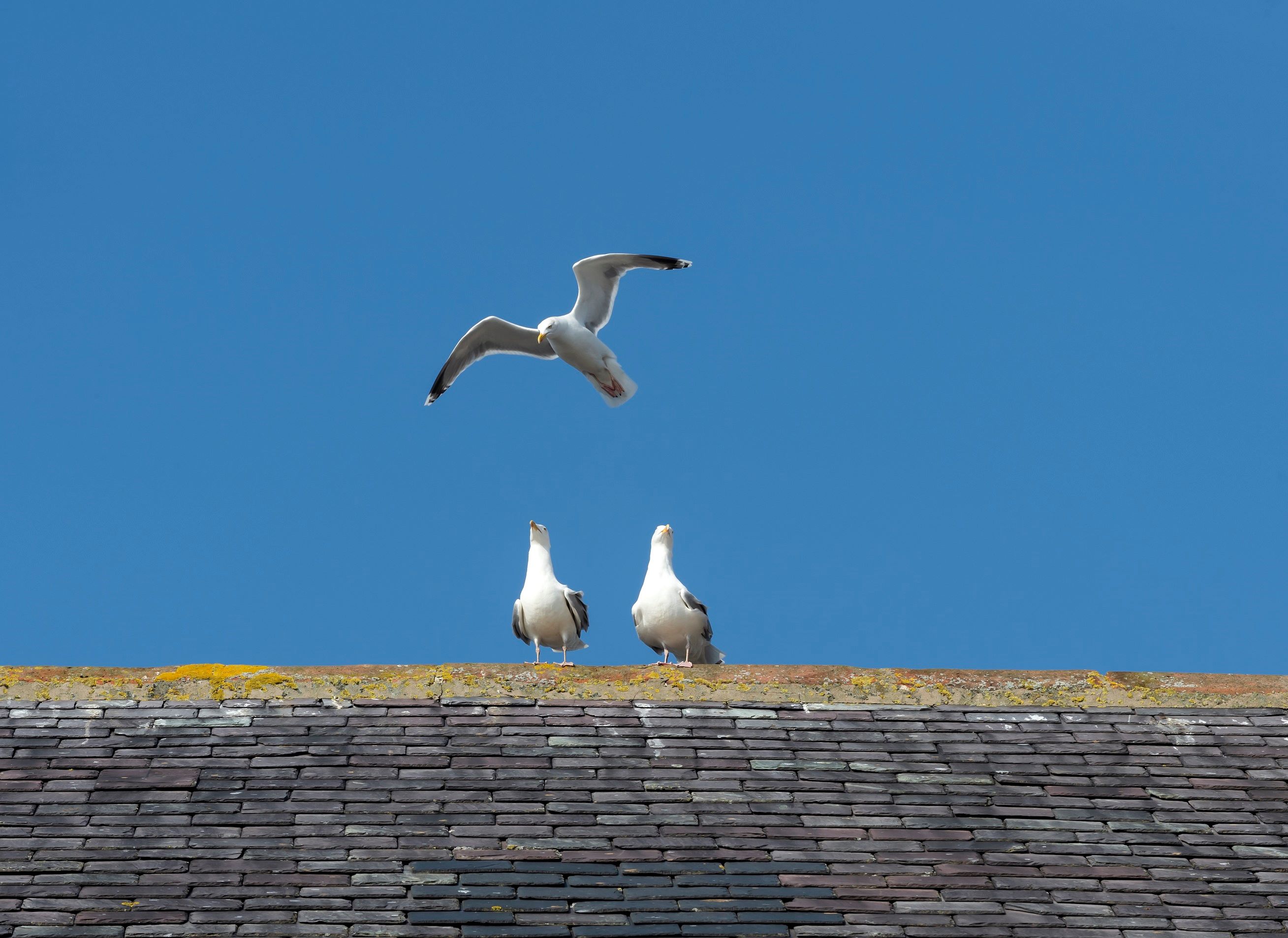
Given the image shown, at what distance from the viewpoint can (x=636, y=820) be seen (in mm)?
6887

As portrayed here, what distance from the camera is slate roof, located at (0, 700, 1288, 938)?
629cm

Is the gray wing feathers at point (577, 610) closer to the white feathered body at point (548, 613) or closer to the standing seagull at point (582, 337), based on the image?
the white feathered body at point (548, 613)

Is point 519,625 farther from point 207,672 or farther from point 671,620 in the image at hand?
point 207,672

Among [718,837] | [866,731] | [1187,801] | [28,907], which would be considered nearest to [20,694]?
[28,907]

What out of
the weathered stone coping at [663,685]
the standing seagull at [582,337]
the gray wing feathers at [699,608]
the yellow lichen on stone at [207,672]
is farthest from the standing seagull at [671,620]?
the standing seagull at [582,337]

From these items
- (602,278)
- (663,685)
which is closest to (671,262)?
(602,278)

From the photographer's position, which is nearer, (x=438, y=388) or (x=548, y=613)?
(x=548, y=613)

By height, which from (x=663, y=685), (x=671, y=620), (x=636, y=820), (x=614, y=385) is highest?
(x=614, y=385)

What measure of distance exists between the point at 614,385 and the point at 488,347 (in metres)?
1.27

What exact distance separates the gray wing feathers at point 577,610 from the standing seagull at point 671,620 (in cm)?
37

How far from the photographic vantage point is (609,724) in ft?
25.1

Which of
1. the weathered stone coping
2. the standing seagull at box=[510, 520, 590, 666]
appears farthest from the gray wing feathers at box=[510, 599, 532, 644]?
the weathered stone coping

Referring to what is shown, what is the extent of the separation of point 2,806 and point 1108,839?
15.3ft

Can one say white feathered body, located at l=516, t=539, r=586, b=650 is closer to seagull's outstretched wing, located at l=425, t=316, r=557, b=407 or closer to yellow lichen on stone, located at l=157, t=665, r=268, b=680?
yellow lichen on stone, located at l=157, t=665, r=268, b=680
